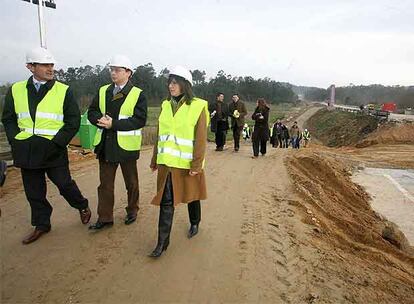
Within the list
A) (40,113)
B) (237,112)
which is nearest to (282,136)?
(237,112)

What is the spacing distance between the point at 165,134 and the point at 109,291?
1739mm

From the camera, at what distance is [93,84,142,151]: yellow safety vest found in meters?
4.84

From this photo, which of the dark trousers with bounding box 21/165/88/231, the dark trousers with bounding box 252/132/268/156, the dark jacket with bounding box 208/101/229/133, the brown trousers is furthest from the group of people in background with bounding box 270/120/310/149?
the dark trousers with bounding box 21/165/88/231

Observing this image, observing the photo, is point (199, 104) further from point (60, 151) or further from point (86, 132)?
point (86, 132)

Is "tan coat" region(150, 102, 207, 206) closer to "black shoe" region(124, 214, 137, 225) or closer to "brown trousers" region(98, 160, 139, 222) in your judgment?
"brown trousers" region(98, 160, 139, 222)

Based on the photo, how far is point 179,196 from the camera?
174 inches

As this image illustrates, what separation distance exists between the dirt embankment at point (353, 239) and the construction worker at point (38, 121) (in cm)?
341

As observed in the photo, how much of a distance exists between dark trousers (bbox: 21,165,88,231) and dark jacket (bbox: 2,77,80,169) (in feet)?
0.50

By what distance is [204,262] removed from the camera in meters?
4.37

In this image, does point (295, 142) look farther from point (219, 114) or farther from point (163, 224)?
point (163, 224)

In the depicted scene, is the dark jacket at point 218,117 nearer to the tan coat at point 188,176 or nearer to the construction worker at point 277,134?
the tan coat at point 188,176

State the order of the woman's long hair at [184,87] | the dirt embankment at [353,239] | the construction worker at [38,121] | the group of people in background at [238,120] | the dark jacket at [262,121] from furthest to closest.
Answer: the group of people in background at [238,120] → the dark jacket at [262,121] → the construction worker at [38,121] → the woman's long hair at [184,87] → the dirt embankment at [353,239]

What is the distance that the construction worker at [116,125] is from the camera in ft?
15.7

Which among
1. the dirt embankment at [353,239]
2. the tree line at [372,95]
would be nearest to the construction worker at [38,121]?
the dirt embankment at [353,239]
